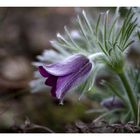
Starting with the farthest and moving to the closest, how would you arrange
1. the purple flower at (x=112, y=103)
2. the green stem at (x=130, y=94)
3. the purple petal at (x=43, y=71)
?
1. the purple flower at (x=112, y=103)
2. the green stem at (x=130, y=94)
3. the purple petal at (x=43, y=71)

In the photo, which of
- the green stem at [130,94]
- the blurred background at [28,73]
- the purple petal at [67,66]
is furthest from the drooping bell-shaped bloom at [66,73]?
the blurred background at [28,73]

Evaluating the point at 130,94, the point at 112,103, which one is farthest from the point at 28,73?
the point at 130,94

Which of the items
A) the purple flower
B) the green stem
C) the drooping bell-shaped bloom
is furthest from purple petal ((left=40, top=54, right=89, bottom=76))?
the purple flower

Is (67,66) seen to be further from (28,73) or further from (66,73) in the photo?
(28,73)

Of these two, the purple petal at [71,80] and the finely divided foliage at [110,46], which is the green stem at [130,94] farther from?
the purple petal at [71,80]

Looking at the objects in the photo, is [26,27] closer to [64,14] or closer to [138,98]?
[64,14]
